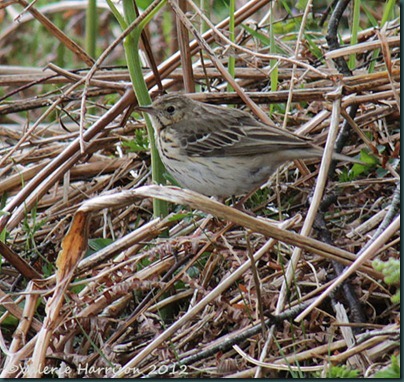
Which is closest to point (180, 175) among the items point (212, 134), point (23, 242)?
point (212, 134)

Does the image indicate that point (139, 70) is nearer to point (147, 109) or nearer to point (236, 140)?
point (147, 109)

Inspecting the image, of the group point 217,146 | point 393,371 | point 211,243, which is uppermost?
point 217,146

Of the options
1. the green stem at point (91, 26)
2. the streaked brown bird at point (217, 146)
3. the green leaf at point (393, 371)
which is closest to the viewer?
the green leaf at point (393, 371)

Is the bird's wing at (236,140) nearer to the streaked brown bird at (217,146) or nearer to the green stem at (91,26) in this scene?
the streaked brown bird at (217,146)

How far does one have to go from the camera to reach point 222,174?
176 inches

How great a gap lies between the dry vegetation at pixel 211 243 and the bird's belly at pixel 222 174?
0.56ft

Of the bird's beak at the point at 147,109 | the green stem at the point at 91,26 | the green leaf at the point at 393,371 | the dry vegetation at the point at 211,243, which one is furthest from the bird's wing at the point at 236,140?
the green stem at the point at 91,26

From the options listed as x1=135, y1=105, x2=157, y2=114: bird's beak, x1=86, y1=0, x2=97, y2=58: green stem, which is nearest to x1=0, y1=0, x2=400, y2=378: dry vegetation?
x1=135, y1=105, x2=157, y2=114: bird's beak

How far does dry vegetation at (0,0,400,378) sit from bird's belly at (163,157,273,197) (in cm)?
17

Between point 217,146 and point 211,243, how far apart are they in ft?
2.59

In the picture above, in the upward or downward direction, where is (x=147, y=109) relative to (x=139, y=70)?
downward

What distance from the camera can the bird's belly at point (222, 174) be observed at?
4410 millimetres

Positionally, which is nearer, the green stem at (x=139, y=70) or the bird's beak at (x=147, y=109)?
the green stem at (x=139, y=70)

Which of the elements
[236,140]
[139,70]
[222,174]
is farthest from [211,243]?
[139,70]
